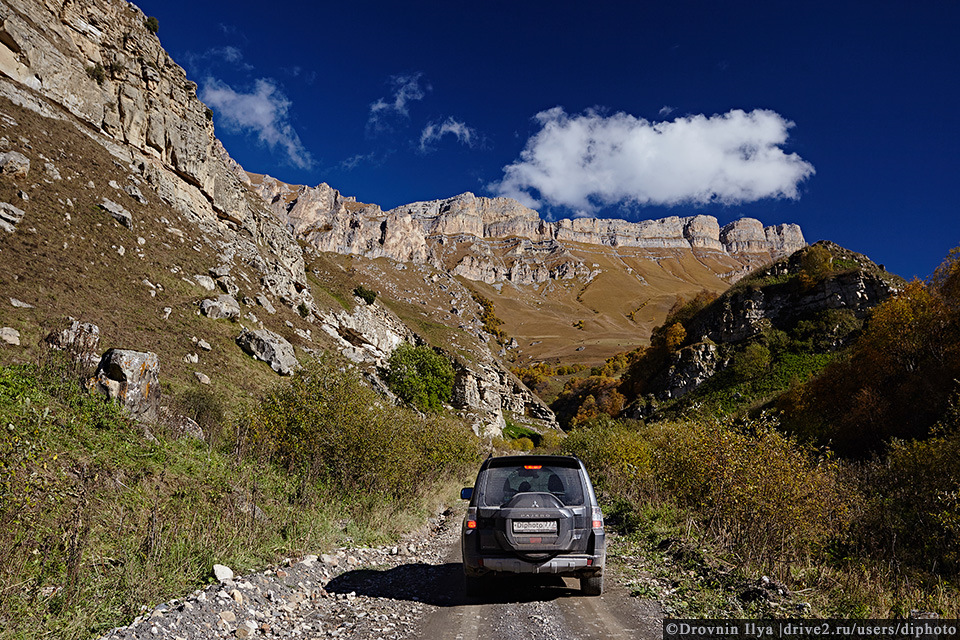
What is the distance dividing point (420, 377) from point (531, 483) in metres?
65.9

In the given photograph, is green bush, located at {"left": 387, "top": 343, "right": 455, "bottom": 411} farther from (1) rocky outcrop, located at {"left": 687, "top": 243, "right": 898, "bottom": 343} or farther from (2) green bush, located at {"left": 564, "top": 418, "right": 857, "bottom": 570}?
(2) green bush, located at {"left": 564, "top": 418, "right": 857, "bottom": 570}

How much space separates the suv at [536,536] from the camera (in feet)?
23.7

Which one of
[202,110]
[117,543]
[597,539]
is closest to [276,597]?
[117,543]

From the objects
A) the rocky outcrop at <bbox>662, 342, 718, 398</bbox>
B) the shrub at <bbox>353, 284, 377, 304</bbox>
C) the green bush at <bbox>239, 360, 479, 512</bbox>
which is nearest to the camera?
the green bush at <bbox>239, 360, 479, 512</bbox>

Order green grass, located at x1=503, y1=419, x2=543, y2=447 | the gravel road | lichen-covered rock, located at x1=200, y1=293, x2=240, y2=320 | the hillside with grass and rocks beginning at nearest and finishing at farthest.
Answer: the gravel road, the hillside with grass and rocks, lichen-covered rock, located at x1=200, y1=293, x2=240, y2=320, green grass, located at x1=503, y1=419, x2=543, y2=447

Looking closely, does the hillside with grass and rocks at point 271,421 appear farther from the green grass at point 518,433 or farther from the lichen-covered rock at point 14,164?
the green grass at point 518,433

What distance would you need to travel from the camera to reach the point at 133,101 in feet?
163

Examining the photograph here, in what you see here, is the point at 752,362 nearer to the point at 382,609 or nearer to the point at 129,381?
the point at 382,609

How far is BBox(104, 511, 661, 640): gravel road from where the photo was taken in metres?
6.14

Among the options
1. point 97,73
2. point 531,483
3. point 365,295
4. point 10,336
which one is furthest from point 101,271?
point 365,295

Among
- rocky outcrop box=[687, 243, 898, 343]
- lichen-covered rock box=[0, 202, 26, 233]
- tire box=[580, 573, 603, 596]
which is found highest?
rocky outcrop box=[687, 243, 898, 343]

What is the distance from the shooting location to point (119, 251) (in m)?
33.0

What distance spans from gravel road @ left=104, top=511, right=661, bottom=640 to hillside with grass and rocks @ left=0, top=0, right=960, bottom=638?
0.07 meters

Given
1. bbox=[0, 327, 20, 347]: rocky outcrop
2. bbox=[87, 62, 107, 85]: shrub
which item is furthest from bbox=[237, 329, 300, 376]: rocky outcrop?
bbox=[87, 62, 107, 85]: shrub
